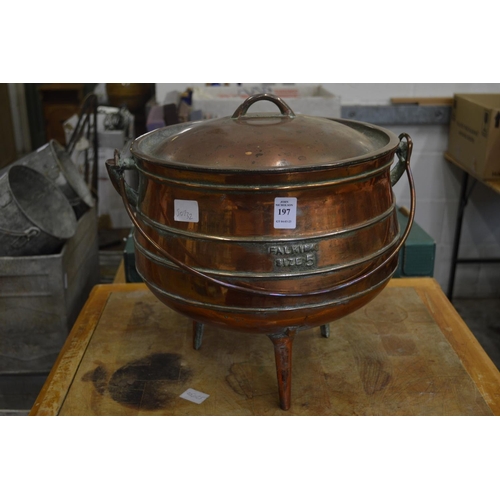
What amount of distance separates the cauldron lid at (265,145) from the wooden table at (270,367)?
2.38 feet

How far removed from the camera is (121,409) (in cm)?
184

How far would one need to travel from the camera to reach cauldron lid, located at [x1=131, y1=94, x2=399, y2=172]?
157cm

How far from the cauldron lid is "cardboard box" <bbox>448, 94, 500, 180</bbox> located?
4.33 feet

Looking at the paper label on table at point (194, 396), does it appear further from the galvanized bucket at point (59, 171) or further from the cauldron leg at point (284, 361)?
the galvanized bucket at point (59, 171)

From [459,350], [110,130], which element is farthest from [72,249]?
[110,130]

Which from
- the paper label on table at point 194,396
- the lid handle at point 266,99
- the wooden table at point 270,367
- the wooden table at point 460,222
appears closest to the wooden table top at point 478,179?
the wooden table at point 460,222

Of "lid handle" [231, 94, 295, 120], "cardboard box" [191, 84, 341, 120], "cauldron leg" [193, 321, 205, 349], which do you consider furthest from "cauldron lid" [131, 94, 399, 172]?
"cardboard box" [191, 84, 341, 120]

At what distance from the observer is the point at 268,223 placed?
1.55m

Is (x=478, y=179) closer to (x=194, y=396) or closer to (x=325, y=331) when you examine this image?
(x=325, y=331)

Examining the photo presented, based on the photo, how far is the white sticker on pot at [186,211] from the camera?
1.59 metres

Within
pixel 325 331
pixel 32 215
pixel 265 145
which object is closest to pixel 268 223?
pixel 265 145

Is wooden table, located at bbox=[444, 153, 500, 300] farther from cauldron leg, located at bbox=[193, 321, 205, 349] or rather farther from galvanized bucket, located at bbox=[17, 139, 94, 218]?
galvanized bucket, located at bbox=[17, 139, 94, 218]

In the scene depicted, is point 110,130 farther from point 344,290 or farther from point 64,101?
point 344,290

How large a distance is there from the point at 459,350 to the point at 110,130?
3.07m
